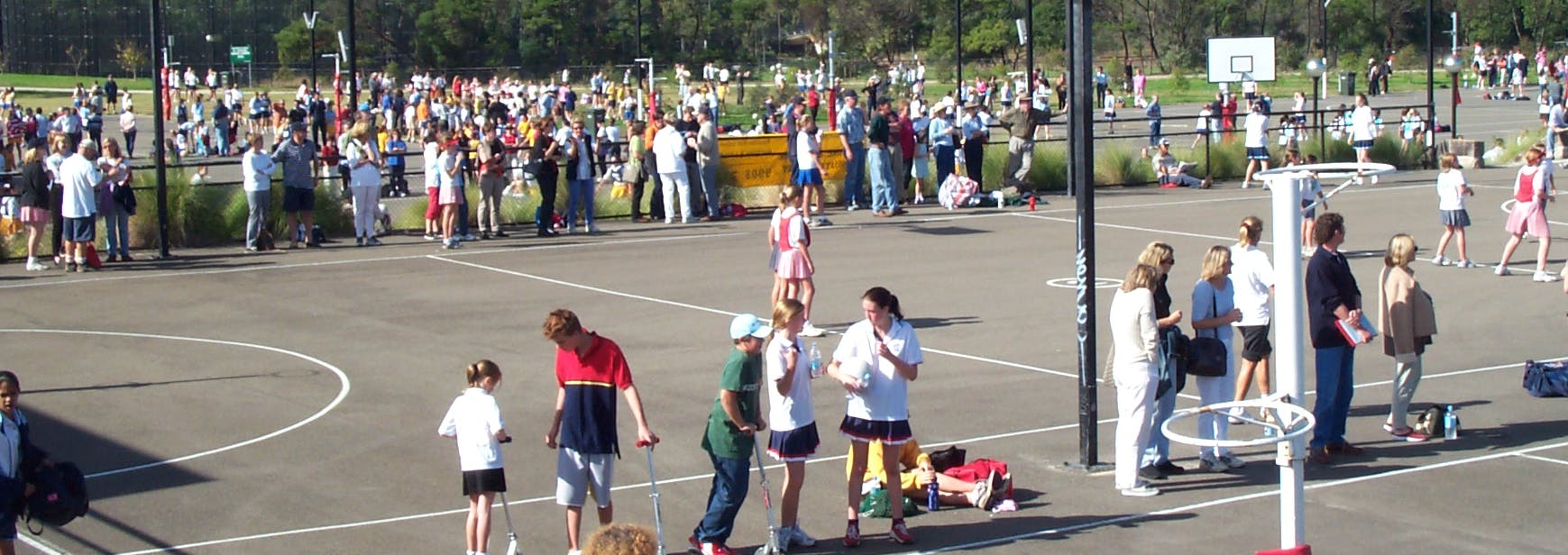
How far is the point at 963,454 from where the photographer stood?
37.1 feet

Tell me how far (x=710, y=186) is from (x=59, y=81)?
214ft

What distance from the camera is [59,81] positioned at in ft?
272

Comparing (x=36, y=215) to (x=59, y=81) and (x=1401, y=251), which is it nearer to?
(x=1401, y=251)

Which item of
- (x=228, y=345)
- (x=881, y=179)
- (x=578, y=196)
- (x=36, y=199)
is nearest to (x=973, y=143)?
(x=881, y=179)

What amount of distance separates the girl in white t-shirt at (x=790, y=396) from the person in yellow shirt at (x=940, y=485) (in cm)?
109

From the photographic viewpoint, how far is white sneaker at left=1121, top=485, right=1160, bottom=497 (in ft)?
35.7

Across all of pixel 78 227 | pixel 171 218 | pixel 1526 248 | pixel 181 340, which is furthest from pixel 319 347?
pixel 1526 248

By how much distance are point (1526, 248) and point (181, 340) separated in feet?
57.7

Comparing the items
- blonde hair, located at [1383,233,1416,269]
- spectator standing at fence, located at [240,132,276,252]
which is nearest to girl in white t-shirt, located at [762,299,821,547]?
blonde hair, located at [1383,233,1416,269]

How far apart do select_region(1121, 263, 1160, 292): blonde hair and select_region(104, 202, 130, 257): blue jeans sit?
16.4 m

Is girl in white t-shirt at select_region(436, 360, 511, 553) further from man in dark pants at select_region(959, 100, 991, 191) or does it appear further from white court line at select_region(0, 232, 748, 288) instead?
man in dark pants at select_region(959, 100, 991, 191)

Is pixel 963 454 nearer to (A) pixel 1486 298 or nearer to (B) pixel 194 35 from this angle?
(A) pixel 1486 298

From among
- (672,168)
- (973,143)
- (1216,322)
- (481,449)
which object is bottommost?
(481,449)

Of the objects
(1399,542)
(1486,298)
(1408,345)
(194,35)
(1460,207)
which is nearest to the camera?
(1399,542)
